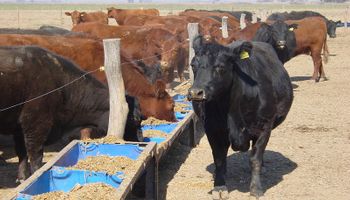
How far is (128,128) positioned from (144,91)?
54.1 inches

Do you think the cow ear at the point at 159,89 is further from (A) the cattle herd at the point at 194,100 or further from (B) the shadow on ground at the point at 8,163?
(B) the shadow on ground at the point at 8,163

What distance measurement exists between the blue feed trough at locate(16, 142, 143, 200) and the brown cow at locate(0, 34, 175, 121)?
204 cm

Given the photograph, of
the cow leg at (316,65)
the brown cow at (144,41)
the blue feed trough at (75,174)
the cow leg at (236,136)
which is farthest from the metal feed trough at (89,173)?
the cow leg at (316,65)

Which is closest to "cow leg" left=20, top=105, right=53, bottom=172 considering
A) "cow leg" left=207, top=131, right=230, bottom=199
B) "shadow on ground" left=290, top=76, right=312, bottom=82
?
"cow leg" left=207, top=131, right=230, bottom=199

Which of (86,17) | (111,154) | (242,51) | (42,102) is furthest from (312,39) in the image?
(42,102)

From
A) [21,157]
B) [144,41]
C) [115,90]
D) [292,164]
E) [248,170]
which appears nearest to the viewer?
[115,90]

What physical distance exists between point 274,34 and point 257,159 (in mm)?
7315

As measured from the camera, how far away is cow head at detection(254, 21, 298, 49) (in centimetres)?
1184

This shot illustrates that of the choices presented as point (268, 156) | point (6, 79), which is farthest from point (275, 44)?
point (6, 79)

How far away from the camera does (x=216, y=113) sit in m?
5.34

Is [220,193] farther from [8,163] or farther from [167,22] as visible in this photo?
[167,22]

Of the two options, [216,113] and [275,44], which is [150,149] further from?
[275,44]

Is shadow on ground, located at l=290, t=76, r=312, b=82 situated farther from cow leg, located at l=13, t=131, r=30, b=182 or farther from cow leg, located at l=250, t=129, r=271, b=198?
cow leg, located at l=13, t=131, r=30, b=182

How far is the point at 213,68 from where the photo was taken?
4918mm
